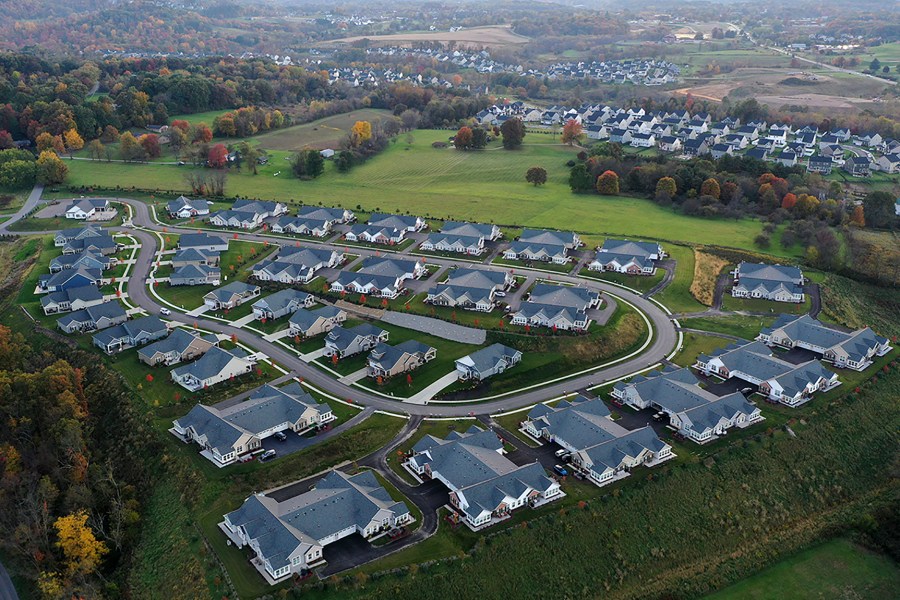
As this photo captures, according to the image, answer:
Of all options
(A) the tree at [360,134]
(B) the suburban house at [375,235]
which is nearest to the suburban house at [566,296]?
(B) the suburban house at [375,235]

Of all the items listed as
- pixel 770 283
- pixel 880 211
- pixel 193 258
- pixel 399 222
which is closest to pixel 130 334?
pixel 193 258

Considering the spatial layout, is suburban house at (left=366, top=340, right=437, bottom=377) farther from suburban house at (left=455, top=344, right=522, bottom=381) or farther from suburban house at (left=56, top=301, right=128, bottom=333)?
suburban house at (left=56, top=301, right=128, bottom=333)

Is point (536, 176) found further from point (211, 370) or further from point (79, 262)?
point (211, 370)

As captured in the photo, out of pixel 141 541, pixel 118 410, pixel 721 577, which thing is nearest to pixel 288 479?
pixel 141 541

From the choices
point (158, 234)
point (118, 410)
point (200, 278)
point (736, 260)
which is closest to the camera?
point (118, 410)

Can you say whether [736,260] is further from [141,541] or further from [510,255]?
[141,541]
